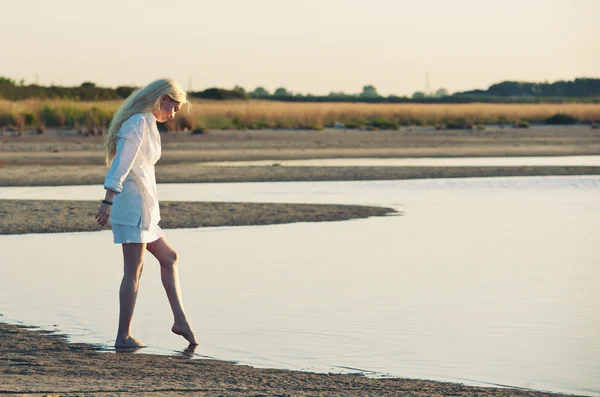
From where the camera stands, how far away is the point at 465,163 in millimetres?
31781

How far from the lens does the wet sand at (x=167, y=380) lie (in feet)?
21.2

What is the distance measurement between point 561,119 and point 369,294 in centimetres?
5715

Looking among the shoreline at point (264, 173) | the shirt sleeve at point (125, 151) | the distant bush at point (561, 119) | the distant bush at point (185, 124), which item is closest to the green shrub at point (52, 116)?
the distant bush at point (185, 124)

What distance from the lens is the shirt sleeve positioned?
24.9ft

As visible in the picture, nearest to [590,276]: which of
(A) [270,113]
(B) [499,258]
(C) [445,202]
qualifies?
(B) [499,258]

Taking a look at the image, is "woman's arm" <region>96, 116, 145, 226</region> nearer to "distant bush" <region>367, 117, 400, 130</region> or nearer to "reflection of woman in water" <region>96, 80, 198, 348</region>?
"reflection of woman in water" <region>96, 80, 198, 348</region>

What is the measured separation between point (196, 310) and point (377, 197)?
1175 centimetres

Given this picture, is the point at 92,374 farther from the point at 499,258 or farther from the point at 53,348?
the point at 499,258

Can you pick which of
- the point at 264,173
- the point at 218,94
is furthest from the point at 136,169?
the point at 218,94

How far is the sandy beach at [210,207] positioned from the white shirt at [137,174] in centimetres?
87

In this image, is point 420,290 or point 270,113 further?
point 270,113

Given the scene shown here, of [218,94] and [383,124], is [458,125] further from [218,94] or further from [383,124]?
[218,94]

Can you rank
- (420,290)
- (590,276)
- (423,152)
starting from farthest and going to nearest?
(423,152) < (590,276) < (420,290)

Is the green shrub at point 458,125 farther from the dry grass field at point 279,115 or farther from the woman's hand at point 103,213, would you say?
the woman's hand at point 103,213
